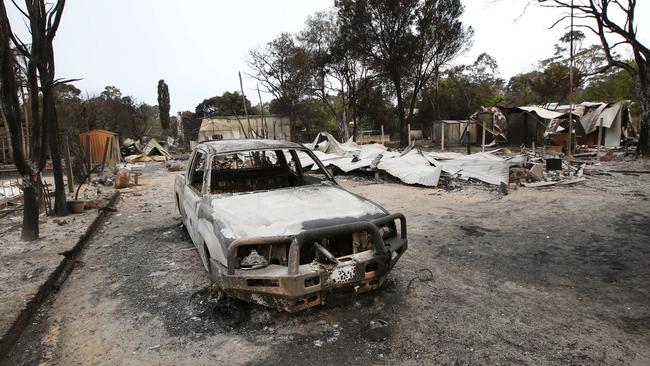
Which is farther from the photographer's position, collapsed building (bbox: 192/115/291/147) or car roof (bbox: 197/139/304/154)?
collapsed building (bbox: 192/115/291/147)

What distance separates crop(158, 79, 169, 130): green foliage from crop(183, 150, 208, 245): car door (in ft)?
125

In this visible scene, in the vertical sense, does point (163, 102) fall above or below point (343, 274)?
above

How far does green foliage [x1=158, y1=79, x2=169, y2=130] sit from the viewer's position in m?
39.7

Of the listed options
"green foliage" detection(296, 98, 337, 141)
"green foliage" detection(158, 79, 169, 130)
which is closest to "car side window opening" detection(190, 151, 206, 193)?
"green foliage" detection(296, 98, 337, 141)

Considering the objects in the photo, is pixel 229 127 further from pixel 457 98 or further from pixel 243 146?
pixel 243 146

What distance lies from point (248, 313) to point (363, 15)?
25315 millimetres

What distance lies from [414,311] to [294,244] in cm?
130

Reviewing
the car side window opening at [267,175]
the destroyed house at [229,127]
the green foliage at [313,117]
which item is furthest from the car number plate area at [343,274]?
the green foliage at [313,117]

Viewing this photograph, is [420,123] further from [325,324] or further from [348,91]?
[325,324]

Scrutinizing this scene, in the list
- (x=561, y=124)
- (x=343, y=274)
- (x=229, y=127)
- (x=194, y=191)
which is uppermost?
(x=229, y=127)

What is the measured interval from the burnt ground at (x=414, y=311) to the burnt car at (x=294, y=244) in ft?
1.12

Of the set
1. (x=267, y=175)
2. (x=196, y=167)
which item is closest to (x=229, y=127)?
(x=267, y=175)

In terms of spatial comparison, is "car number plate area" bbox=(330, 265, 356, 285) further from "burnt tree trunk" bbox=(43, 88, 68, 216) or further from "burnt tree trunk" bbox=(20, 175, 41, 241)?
"burnt tree trunk" bbox=(43, 88, 68, 216)

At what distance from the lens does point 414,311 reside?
3342 millimetres
